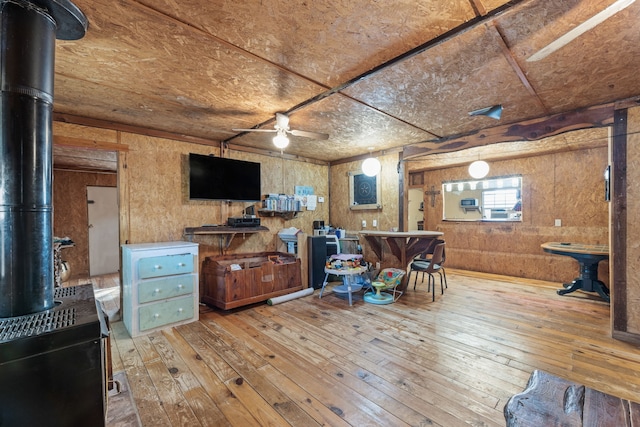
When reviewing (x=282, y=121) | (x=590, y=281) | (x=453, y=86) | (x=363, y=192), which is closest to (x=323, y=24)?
(x=453, y=86)

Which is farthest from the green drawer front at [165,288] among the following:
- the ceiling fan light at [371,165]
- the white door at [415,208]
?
the white door at [415,208]

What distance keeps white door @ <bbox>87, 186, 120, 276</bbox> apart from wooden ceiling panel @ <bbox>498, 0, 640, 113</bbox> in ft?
23.5

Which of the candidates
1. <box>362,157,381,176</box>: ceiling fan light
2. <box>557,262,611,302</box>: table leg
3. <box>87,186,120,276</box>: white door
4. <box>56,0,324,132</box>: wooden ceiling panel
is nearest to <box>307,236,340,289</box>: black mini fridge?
<box>362,157,381,176</box>: ceiling fan light

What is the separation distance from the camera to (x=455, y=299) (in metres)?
3.98

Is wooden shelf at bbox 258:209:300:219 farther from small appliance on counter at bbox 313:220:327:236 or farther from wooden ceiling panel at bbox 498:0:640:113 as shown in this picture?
wooden ceiling panel at bbox 498:0:640:113

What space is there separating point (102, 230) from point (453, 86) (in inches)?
284

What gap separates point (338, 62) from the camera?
A: 6.57 ft

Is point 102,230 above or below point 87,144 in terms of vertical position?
below

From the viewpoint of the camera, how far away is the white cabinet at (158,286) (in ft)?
9.46

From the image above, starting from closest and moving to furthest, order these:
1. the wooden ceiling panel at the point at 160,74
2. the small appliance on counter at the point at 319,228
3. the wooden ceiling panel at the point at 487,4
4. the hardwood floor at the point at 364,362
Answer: the wooden ceiling panel at the point at 487,4 < the wooden ceiling panel at the point at 160,74 < the hardwood floor at the point at 364,362 < the small appliance on counter at the point at 319,228

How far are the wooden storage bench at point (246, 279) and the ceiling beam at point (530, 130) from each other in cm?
272

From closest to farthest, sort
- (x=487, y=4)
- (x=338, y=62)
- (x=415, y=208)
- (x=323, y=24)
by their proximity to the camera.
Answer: (x=487, y=4) → (x=323, y=24) → (x=338, y=62) → (x=415, y=208)

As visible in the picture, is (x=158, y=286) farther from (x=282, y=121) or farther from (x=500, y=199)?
(x=500, y=199)

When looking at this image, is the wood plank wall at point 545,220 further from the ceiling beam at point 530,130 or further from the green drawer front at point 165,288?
the green drawer front at point 165,288
